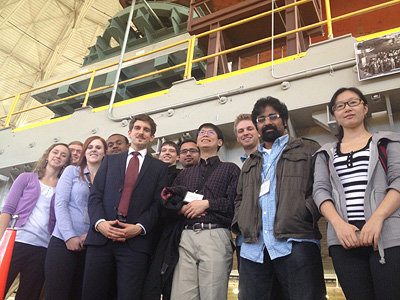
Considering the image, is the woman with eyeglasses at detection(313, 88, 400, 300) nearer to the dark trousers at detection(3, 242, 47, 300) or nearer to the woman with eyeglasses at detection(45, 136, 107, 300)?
the woman with eyeglasses at detection(45, 136, 107, 300)

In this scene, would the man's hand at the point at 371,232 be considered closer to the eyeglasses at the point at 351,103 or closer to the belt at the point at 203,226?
the eyeglasses at the point at 351,103

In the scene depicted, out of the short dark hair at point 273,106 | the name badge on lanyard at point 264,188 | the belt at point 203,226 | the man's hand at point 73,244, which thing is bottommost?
the man's hand at point 73,244

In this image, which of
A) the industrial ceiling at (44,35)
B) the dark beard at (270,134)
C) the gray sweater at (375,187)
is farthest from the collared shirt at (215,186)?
the industrial ceiling at (44,35)

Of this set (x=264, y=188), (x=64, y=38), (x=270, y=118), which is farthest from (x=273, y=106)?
(x=64, y=38)

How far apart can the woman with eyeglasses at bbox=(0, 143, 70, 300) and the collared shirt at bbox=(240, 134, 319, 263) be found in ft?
6.15

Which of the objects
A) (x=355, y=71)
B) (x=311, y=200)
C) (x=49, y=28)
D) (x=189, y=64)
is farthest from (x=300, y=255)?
(x=49, y=28)

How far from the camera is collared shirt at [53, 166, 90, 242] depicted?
247 centimetres

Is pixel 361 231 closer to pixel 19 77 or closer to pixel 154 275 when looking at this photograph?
pixel 154 275

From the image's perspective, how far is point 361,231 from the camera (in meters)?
1.54

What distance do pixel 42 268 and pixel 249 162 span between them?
209 cm

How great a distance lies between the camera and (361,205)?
1.67 meters

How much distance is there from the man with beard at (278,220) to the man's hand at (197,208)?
10.4 inches

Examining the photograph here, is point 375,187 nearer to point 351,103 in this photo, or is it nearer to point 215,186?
point 351,103

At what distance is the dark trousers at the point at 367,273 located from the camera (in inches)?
56.7
